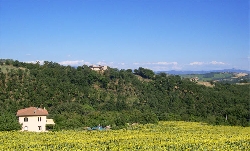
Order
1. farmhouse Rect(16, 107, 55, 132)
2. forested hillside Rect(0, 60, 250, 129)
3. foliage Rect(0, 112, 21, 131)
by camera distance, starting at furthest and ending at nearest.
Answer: forested hillside Rect(0, 60, 250, 129) < farmhouse Rect(16, 107, 55, 132) < foliage Rect(0, 112, 21, 131)

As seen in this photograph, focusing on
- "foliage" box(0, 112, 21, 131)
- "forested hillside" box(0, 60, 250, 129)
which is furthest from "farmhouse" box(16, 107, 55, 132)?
"foliage" box(0, 112, 21, 131)

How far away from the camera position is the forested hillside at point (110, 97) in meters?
54.5

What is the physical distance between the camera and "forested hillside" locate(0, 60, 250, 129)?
54.5 meters

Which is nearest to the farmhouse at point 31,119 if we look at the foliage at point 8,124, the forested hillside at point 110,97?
the forested hillside at point 110,97

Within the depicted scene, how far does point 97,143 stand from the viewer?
86.8 feet

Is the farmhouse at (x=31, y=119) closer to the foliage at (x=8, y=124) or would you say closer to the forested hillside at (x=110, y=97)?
the forested hillside at (x=110, y=97)

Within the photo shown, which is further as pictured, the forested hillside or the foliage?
the forested hillside

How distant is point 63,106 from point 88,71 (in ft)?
74.1

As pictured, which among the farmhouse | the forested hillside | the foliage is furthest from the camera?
the forested hillside

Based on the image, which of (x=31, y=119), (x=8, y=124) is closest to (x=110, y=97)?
(x=31, y=119)

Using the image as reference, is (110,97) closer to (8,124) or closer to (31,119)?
(31,119)

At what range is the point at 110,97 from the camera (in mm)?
72062

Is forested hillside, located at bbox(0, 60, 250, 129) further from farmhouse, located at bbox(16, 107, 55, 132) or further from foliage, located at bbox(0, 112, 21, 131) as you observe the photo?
foliage, located at bbox(0, 112, 21, 131)

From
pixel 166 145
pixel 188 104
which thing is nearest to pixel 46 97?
pixel 188 104
